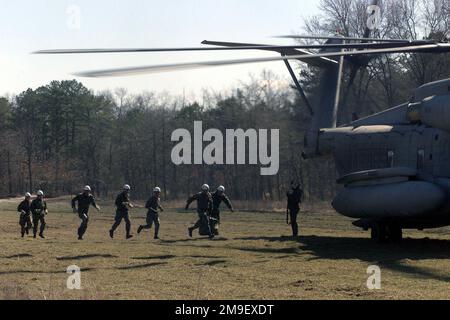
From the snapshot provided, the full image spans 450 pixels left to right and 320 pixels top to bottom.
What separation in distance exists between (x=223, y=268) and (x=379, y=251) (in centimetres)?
549

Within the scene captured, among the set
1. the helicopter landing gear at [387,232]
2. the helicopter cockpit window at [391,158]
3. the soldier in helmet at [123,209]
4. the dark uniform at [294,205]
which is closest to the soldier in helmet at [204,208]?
the soldier in helmet at [123,209]

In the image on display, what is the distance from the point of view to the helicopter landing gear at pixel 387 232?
21078 millimetres

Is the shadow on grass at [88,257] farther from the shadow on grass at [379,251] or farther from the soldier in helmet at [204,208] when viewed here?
the soldier in helmet at [204,208]

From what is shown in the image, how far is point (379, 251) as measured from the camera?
62.5ft

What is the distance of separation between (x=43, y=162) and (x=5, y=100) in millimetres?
10859

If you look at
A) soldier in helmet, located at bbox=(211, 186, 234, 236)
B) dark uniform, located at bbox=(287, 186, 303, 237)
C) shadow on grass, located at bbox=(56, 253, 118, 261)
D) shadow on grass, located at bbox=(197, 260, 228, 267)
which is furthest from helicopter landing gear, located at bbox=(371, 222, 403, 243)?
shadow on grass, located at bbox=(56, 253, 118, 261)

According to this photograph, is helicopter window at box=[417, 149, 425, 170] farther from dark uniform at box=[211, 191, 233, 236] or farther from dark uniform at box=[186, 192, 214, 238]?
dark uniform at box=[186, 192, 214, 238]

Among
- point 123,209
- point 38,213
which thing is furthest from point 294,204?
point 38,213

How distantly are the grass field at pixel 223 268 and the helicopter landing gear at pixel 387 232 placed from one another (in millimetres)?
353

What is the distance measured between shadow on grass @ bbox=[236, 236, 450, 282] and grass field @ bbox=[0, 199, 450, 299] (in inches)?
0.9
